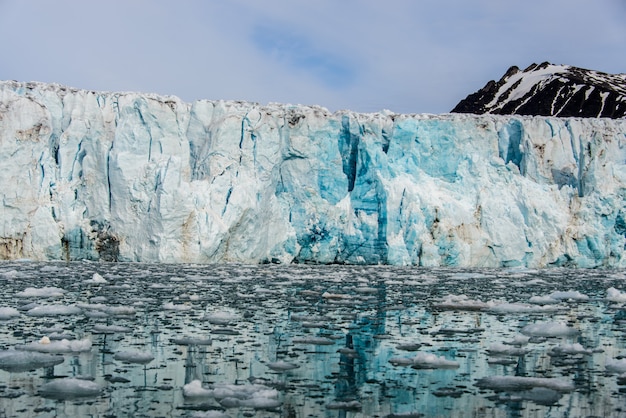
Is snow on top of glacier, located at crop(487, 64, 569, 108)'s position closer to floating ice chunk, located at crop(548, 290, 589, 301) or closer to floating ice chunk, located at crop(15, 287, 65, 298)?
floating ice chunk, located at crop(548, 290, 589, 301)

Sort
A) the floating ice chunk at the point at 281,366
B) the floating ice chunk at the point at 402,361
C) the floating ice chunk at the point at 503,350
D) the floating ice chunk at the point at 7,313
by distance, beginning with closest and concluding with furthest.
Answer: the floating ice chunk at the point at 281,366, the floating ice chunk at the point at 402,361, the floating ice chunk at the point at 503,350, the floating ice chunk at the point at 7,313

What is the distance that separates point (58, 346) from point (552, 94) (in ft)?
143

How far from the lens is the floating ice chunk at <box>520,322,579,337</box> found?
7508 mm

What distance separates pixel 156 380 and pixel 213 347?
4.55 ft

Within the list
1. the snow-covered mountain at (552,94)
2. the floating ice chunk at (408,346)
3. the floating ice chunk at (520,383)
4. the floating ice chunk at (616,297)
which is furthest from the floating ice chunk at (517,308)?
the snow-covered mountain at (552,94)

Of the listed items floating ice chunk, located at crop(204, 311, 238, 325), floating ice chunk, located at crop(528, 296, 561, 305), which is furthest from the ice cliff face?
floating ice chunk, located at crop(204, 311, 238, 325)

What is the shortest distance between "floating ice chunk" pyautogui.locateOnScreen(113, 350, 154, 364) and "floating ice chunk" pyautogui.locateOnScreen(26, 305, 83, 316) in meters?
2.89

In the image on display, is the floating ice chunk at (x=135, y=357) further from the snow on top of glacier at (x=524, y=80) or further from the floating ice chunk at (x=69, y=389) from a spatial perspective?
the snow on top of glacier at (x=524, y=80)

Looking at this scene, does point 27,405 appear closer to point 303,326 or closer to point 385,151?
point 303,326

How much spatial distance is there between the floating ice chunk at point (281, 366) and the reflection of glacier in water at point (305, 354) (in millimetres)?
13

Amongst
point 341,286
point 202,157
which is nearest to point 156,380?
point 341,286

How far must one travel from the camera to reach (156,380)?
5.10 metres

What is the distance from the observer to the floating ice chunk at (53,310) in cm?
831

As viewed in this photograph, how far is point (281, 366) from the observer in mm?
5543
